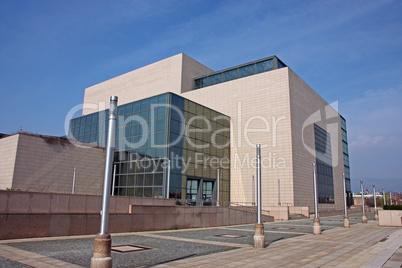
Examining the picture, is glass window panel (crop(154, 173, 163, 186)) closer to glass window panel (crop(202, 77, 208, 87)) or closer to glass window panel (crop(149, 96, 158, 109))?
glass window panel (crop(149, 96, 158, 109))

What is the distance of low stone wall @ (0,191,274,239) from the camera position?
15.0 meters

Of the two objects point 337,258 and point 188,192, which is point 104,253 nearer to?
point 337,258

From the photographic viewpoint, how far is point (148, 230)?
2144 centimetres

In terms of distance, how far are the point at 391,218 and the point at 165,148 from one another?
24297 millimetres

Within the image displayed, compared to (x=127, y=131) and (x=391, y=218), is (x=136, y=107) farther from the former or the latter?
(x=391, y=218)

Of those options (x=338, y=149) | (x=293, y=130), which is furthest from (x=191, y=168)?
(x=338, y=149)

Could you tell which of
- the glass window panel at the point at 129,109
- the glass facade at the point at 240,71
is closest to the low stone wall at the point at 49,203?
the glass window panel at the point at 129,109

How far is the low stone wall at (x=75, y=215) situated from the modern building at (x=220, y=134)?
6991 millimetres

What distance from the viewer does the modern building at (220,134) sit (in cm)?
3794

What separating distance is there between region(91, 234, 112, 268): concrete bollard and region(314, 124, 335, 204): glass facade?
5315cm

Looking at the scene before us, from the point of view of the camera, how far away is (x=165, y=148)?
36.3 m

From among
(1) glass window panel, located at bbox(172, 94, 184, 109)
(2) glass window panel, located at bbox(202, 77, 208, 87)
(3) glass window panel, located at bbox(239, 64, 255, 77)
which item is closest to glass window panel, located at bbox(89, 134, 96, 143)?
(1) glass window panel, located at bbox(172, 94, 184, 109)

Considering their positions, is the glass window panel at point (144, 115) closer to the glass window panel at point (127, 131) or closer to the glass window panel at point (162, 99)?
the glass window panel at point (162, 99)

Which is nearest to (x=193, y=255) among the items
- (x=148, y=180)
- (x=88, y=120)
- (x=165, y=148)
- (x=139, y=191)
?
(x=165, y=148)
